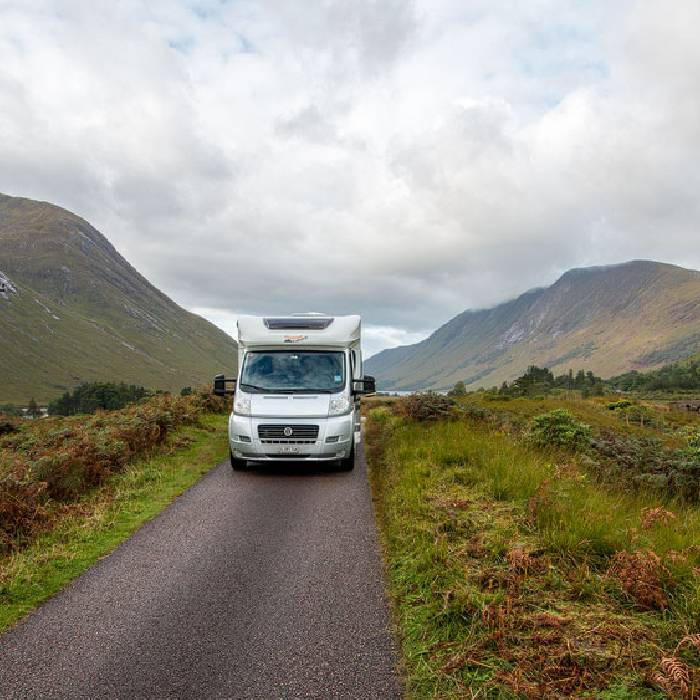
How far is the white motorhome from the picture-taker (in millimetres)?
11086

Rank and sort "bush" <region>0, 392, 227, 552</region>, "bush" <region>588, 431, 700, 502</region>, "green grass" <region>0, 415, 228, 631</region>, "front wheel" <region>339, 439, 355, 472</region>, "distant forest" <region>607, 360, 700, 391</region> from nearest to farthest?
1. "green grass" <region>0, 415, 228, 631</region>
2. "bush" <region>0, 392, 227, 552</region>
3. "bush" <region>588, 431, 700, 502</region>
4. "front wheel" <region>339, 439, 355, 472</region>
5. "distant forest" <region>607, 360, 700, 391</region>

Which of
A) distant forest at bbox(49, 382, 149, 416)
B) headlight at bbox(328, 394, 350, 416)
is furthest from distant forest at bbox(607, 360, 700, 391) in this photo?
Answer: headlight at bbox(328, 394, 350, 416)

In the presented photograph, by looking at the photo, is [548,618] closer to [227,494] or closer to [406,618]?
[406,618]

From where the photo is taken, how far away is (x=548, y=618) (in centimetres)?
429

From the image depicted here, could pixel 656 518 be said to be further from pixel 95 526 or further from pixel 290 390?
pixel 290 390

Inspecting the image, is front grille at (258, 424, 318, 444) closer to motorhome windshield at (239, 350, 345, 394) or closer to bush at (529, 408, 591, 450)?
motorhome windshield at (239, 350, 345, 394)

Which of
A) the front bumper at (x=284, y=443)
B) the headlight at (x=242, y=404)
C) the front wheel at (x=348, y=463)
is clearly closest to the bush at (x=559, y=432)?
the front wheel at (x=348, y=463)

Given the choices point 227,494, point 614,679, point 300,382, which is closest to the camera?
point 614,679

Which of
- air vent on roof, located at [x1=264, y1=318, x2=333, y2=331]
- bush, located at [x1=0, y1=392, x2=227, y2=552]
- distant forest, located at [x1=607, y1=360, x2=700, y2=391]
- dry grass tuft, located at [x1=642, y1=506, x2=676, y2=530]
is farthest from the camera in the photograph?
distant forest, located at [x1=607, y1=360, x2=700, y2=391]

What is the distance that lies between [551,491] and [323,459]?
5.19 m

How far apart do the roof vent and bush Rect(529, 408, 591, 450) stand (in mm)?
5994

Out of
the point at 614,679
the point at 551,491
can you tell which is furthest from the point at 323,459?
the point at 614,679

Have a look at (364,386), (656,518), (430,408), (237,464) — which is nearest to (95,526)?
(237,464)

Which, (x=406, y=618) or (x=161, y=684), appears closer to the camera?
(x=161, y=684)
